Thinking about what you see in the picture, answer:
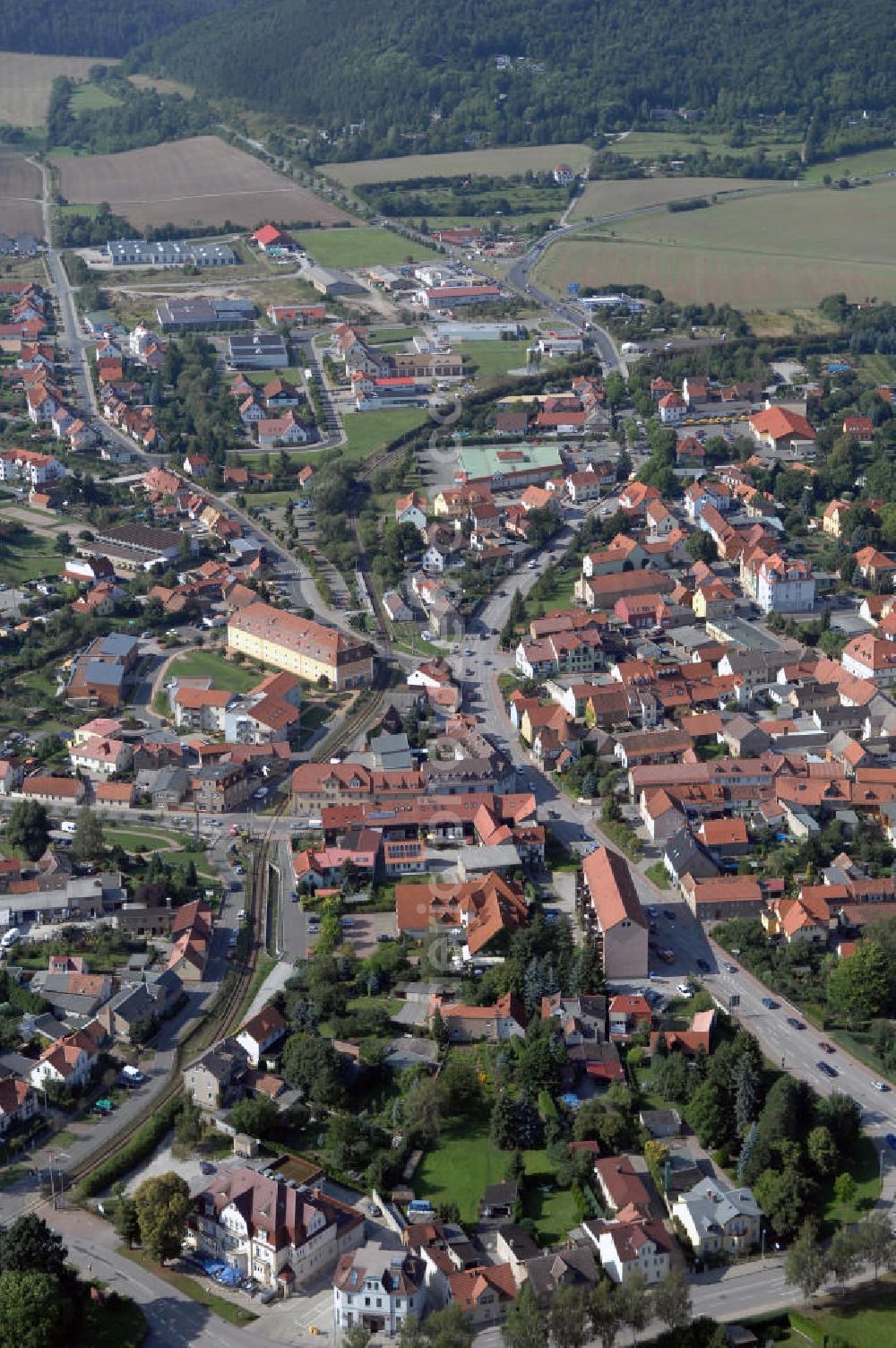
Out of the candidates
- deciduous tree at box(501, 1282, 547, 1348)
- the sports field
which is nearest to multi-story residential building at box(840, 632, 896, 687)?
deciduous tree at box(501, 1282, 547, 1348)

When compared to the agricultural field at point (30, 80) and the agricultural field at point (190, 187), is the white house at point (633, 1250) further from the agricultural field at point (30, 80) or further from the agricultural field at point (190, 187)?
the agricultural field at point (30, 80)

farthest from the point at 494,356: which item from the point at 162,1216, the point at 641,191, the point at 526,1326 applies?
the point at 526,1326

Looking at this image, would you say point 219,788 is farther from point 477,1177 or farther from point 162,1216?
point 162,1216

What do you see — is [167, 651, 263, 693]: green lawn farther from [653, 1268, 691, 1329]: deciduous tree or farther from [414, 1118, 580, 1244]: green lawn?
[653, 1268, 691, 1329]: deciduous tree

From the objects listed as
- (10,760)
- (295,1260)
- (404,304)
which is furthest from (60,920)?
(404,304)

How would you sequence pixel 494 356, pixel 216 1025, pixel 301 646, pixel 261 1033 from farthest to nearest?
pixel 494 356
pixel 301 646
pixel 216 1025
pixel 261 1033
